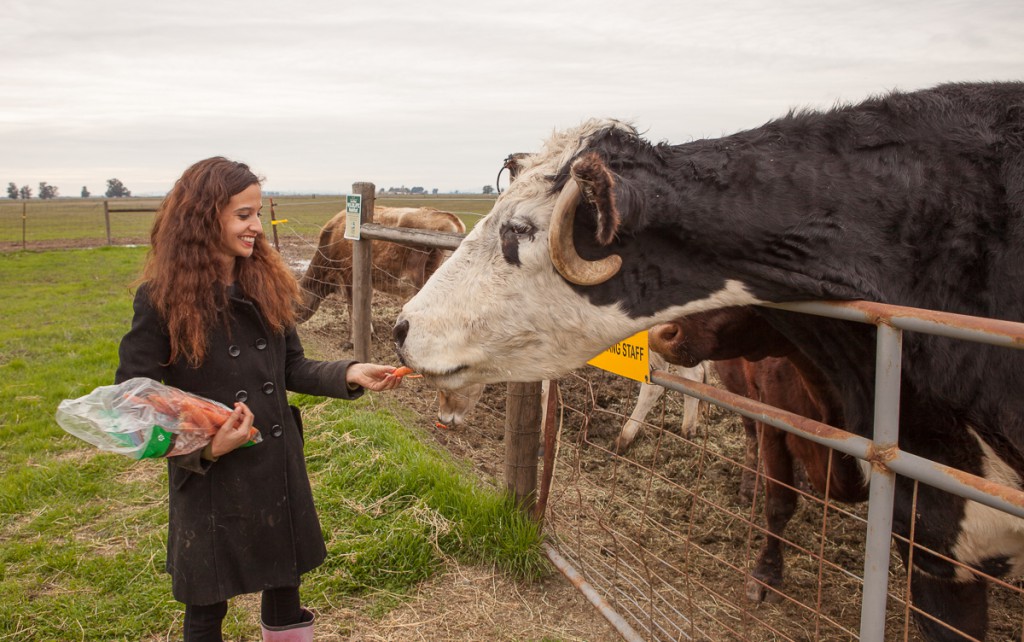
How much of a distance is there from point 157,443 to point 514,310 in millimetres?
1096

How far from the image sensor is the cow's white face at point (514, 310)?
6.55ft

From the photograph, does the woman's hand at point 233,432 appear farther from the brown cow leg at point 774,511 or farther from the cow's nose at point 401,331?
the brown cow leg at point 774,511

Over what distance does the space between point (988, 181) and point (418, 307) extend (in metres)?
1.60

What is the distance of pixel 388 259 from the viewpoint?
8.88 meters

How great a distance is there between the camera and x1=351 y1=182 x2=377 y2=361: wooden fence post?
5.67 meters

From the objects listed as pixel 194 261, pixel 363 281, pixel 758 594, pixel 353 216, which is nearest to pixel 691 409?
pixel 758 594

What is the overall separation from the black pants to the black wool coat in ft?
0.31

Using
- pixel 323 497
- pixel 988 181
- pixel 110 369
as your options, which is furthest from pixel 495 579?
pixel 110 369

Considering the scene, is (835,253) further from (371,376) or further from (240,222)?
(240,222)

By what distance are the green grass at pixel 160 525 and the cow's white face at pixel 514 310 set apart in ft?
5.64

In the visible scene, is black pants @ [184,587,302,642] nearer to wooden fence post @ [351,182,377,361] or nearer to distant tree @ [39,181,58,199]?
wooden fence post @ [351,182,377,361]

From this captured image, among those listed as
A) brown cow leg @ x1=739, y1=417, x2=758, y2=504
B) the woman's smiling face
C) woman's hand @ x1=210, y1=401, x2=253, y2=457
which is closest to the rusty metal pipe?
brown cow leg @ x1=739, y1=417, x2=758, y2=504

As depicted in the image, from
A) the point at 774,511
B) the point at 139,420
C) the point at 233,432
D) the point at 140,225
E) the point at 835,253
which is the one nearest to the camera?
the point at 835,253

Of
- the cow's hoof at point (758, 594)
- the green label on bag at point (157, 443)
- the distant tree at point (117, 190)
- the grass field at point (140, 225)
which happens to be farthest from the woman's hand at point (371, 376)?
the distant tree at point (117, 190)
